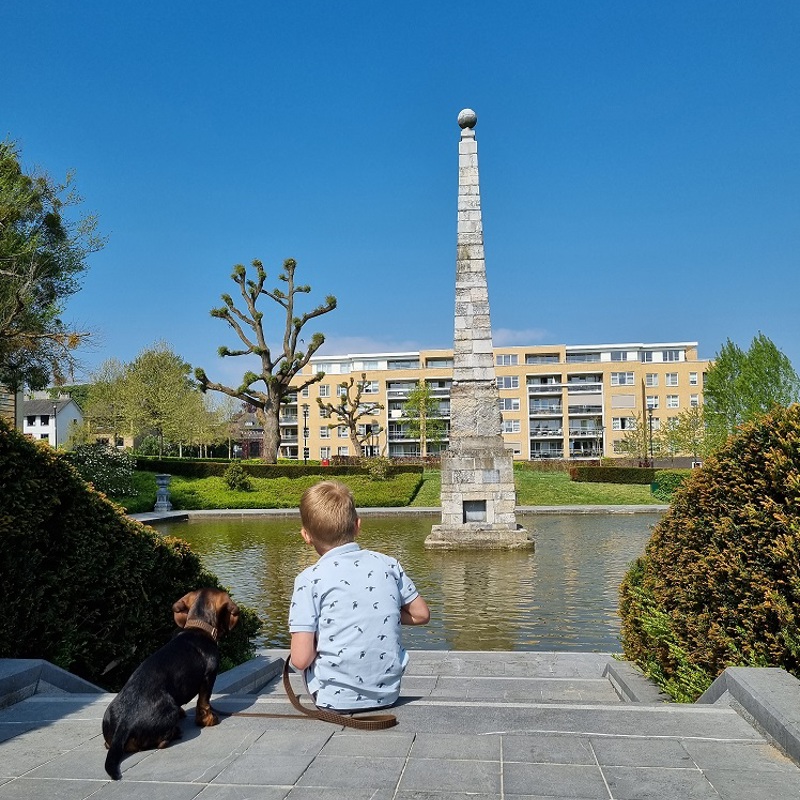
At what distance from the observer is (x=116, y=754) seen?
10.9ft

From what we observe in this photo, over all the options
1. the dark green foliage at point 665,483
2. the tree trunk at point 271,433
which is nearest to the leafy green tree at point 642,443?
the dark green foliage at point 665,483

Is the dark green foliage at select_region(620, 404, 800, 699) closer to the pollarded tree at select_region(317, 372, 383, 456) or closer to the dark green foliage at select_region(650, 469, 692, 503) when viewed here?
the dark green foliage at select_region(650, 469, 692, 503)

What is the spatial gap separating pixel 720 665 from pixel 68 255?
31.9 metres

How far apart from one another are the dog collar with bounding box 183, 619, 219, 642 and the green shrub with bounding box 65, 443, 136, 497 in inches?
1045

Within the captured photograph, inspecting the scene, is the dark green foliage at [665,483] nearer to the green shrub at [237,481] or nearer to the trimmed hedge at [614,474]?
the trimmed hedge at [614,474]

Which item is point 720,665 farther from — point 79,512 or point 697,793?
point 79,512

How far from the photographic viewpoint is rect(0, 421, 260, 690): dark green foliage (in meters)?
5.10

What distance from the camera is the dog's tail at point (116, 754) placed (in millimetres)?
3250

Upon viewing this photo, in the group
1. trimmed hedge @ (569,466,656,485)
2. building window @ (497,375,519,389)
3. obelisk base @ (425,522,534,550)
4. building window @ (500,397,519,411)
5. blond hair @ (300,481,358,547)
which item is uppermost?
building window @ (497,375,519,389)

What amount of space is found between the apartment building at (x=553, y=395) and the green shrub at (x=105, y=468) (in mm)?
47959

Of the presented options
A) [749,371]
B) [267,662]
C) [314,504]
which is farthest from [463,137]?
[749,371]

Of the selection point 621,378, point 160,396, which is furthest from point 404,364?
point 160,396

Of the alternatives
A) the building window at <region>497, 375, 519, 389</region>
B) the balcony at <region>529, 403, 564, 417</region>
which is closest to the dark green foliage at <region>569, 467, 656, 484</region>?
the balcony at <region>529, 403, 564, 417</region>

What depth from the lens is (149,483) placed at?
108 feet
